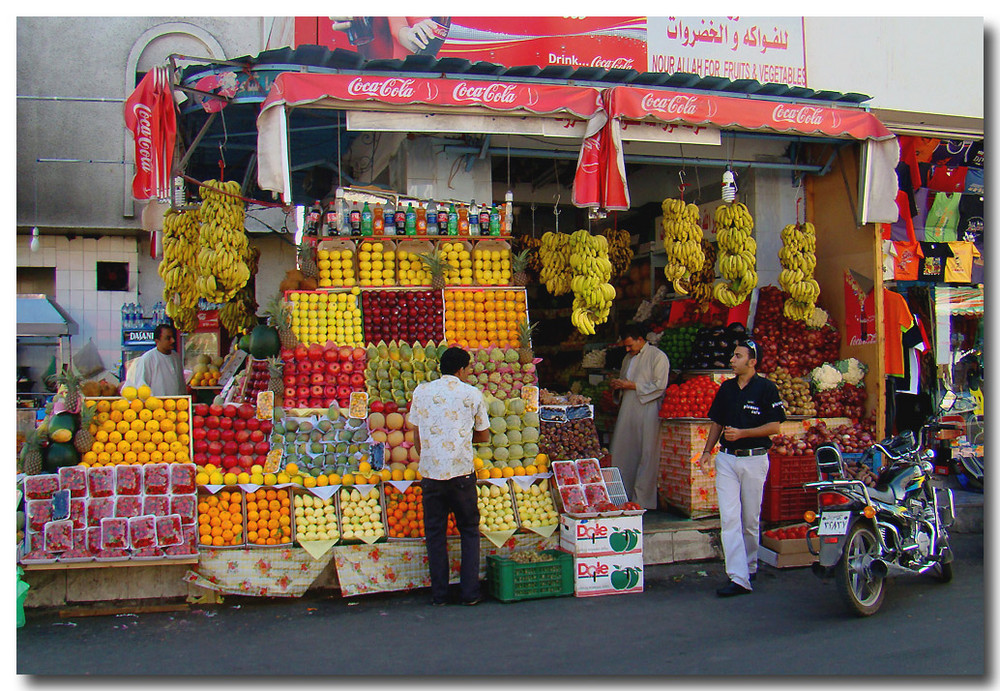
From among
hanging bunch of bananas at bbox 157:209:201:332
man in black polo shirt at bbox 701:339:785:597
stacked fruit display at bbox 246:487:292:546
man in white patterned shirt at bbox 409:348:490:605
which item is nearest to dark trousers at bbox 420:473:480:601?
man in white patterned shirt at bbox 409:348:490:605

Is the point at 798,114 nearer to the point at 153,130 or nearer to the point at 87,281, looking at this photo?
the point at 153,130

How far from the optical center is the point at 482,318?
6891mm

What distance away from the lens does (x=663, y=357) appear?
7.75 m

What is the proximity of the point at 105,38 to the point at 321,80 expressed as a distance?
9.65m

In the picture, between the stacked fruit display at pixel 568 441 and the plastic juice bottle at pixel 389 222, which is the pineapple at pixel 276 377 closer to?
the plastic juice bottle at pixel 389 222

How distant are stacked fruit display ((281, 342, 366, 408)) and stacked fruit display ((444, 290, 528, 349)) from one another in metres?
0.96

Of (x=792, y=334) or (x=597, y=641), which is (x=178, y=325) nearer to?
(x=597, y=641)

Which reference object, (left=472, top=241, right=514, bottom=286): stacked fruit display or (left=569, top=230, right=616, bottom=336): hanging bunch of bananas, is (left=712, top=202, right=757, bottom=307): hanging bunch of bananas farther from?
(left=472, top=241, right=514, bottom=286): stacked fruit display

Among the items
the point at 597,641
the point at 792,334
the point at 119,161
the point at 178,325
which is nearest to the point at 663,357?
the point at 792,334

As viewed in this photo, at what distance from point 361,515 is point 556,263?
4.04 meters

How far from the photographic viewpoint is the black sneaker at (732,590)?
548cm

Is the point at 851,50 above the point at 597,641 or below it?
above

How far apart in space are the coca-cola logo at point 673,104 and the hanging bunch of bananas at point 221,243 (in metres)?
3.79

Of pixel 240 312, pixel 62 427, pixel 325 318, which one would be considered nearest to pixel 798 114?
pixel 325 318
